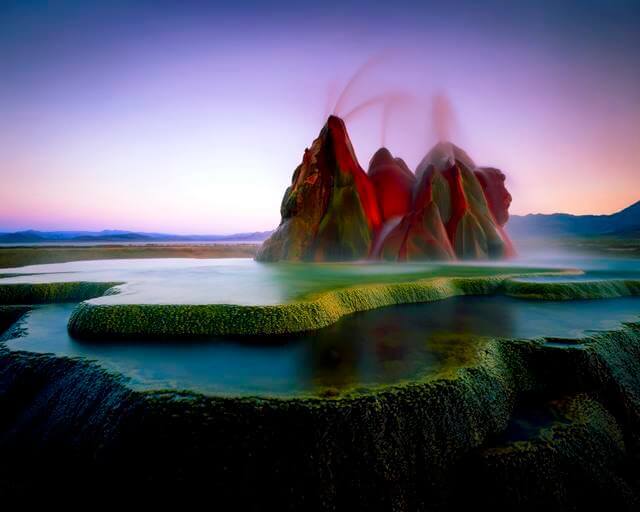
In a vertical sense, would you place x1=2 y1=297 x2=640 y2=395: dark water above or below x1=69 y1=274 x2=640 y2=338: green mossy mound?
below

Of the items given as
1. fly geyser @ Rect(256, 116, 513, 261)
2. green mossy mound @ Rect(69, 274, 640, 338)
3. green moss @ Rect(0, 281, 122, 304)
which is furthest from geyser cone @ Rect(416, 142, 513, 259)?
green moss @ Rect(0, 281, 122, 304)

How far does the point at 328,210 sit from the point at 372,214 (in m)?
3.32

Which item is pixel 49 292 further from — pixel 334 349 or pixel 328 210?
pixel 328 210

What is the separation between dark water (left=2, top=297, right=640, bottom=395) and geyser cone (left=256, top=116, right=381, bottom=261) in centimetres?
1571

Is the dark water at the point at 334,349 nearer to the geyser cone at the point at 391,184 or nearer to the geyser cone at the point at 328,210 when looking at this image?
the geyser cone at the point at 328,210

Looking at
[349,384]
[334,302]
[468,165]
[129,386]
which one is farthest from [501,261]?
[129,386]

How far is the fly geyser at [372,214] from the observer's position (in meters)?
28.3

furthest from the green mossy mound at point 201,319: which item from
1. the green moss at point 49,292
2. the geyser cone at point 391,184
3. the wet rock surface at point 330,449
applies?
the geyser cone at point 391,184

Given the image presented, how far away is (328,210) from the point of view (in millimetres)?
30328

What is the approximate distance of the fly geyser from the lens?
28.3 m

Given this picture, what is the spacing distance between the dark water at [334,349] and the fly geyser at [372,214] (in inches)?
588

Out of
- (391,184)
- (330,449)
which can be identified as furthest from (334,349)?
(391,184)

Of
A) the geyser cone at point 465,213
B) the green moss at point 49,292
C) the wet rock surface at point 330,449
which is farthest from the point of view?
the geyser cone at point 465,213

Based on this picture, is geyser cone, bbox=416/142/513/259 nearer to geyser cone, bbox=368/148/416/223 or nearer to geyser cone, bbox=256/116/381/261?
geyser cone, bbox=368/148/416/223
